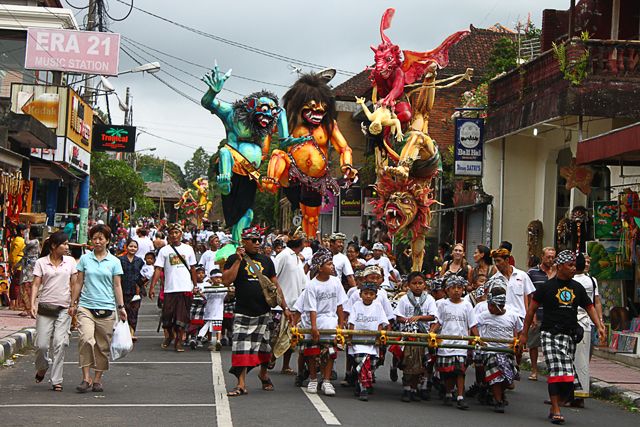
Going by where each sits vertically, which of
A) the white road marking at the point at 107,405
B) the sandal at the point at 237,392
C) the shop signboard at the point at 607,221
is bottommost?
the white road marking at the point at 107,405

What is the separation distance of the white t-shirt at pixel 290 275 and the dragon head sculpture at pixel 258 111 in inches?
209

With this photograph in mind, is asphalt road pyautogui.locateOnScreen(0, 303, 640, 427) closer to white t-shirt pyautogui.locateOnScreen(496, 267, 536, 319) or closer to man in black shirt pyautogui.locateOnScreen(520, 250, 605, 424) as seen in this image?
man in black shirt pyautogui.locateOnScreen(520, 250, 605, 424)

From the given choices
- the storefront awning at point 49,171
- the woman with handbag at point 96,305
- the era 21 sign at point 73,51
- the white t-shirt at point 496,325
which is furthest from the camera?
the era 21 sign at point 73,51

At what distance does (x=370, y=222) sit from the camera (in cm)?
3906

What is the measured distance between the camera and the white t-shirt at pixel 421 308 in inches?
439

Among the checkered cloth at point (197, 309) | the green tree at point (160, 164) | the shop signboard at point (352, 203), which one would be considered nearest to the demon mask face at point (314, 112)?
the checkered cloth at point (197, 309)

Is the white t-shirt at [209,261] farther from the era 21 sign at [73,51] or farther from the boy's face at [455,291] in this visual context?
the era 21 sign at [73,51]

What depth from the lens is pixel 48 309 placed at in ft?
35.7

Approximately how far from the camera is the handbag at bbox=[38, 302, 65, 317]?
10.9 meters

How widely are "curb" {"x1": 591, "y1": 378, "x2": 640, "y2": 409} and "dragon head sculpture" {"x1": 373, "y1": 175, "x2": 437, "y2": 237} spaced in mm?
6041

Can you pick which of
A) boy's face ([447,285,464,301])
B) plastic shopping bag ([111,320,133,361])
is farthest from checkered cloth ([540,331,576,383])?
plastic shopping bag ([111,320,133,361])

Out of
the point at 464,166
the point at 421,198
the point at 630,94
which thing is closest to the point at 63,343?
the point at 421,198

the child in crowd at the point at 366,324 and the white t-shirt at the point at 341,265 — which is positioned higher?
the white t-shirt at the point at 341,265

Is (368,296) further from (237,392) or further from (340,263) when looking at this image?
(340,263)
